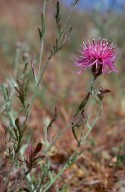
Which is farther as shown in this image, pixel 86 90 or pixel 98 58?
pixel 86 90

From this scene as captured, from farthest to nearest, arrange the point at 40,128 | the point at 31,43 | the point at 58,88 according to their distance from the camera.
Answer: the point at 31,43 < the point at 58,88 < the point at 40,128

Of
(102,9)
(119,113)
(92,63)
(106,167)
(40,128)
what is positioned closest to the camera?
(92,63)

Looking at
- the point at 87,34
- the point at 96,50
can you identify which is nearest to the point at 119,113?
the point at 96,50

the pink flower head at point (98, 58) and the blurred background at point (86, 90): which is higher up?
the blurred background at point (86, 90)

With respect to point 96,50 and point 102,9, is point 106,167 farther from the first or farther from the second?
point 102,9

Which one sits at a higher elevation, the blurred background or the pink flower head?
the blurred background

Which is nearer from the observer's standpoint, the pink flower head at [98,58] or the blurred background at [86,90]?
the pink flower head at [98,58]

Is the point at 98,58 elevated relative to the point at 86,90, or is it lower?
lower

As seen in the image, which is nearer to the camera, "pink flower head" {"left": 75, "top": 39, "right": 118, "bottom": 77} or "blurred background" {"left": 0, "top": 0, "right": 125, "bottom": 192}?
"pink flower head" {"left": 75, "top": 39, "right": 118, "bottom": 77}
